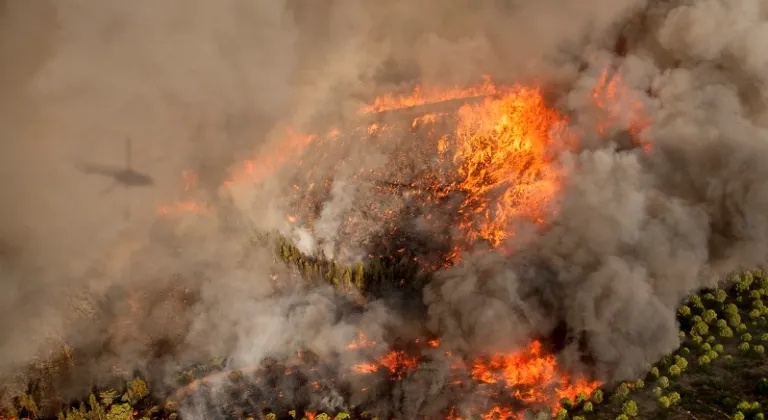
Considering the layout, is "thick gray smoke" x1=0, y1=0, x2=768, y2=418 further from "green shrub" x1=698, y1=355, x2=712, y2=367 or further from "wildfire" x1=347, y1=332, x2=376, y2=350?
"green shrub" x1=698, y1=355, x2=712, y2=367

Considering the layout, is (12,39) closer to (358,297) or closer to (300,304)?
(300,304)

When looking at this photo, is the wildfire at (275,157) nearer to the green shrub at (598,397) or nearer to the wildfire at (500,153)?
the wildfire at (500,153)

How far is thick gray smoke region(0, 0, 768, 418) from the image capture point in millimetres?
11125

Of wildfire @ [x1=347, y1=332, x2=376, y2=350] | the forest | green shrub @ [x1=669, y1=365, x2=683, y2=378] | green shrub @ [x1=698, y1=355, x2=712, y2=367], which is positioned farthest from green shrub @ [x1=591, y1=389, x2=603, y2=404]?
wildfire @ [x1=347, y1=332, x2=376, y2=350]

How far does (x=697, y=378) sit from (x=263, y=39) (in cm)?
1069

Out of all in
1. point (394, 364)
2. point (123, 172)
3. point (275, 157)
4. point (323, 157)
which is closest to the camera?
point (394, 364)

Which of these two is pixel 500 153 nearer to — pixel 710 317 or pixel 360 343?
pixel 710 317

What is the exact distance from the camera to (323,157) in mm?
14453

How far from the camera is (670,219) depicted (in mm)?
11500

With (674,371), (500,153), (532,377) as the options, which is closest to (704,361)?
(674,371)

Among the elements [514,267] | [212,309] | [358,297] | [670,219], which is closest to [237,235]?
[212,309]

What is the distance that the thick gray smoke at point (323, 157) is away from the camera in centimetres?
1112

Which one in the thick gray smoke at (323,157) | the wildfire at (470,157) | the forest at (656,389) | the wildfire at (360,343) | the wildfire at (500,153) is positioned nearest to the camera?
the forest at (656,389)

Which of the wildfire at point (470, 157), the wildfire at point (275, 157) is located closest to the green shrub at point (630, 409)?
the wildfire at point (470, 157)
